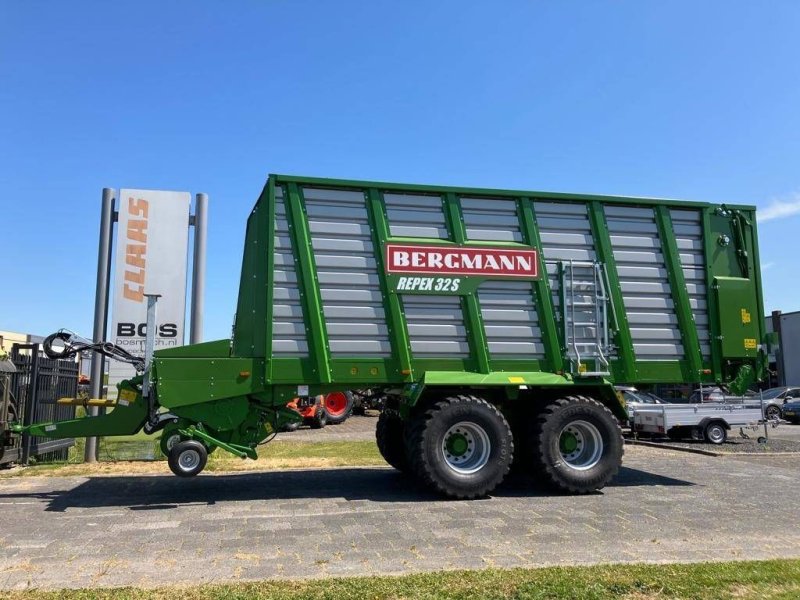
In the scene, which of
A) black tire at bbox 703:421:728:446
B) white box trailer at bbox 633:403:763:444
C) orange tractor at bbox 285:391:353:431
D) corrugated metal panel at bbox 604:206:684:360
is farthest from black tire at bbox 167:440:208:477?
black tire at bbox 703:421:728:446

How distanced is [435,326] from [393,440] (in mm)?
2342

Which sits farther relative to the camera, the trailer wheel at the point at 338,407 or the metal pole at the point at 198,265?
the trailer wheel at the point at 338,407

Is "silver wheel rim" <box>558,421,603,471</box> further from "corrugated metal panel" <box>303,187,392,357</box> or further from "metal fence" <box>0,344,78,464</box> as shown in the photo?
"metal fence" <box>0,344,78,464</box>

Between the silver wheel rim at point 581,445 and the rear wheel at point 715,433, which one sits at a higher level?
the silver wheel rim at point 581,445

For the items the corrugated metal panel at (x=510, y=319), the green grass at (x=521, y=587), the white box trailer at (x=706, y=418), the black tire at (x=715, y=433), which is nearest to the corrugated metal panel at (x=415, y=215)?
the corrugated metal panel at (x=510, y=319)

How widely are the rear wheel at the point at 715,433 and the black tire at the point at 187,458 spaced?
1319cm

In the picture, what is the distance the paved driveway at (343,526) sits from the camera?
5.03m

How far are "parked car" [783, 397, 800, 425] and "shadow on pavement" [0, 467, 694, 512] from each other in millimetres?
20929

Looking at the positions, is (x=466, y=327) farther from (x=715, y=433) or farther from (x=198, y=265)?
(x=715, y=433)

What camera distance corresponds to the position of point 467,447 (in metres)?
7.88

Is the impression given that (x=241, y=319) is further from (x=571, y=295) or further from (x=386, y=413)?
(x=571, y=295)

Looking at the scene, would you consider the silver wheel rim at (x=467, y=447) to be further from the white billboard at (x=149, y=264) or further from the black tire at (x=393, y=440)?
the white billboard at (x=149, y=264)

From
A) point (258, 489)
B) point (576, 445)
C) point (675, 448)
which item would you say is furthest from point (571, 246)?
point (675, 448)

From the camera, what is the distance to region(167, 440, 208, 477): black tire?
7281 millimetres
